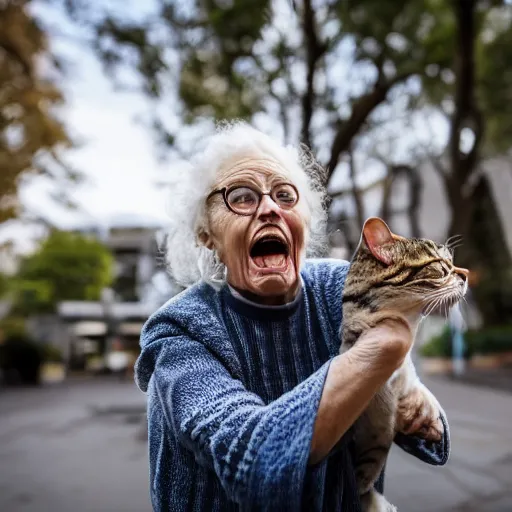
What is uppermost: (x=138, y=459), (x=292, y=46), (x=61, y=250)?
(x=292, y=46)

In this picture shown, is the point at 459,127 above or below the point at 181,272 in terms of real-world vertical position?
above

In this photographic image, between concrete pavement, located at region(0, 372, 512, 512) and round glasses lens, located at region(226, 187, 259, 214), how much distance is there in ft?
14.3

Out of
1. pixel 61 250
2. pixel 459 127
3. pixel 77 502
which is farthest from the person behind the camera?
pixel 61 250

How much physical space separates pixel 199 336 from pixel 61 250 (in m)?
37.5

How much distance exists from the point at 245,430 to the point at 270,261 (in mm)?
343

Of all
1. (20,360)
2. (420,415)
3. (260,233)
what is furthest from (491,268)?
(260,233)

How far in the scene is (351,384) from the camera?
37.0 inches

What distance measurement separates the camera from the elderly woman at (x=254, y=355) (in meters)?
0.94

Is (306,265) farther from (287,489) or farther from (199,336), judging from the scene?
(287,489)

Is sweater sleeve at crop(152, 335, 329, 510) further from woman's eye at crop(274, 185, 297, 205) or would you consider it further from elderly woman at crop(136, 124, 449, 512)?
woman's eye at crop(274, 185, 297, 205)

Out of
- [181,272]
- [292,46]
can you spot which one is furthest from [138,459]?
[181,272]

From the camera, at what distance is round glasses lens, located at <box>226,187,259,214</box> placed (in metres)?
1.17

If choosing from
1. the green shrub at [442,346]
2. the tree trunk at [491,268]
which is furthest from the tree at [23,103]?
the green shrub at [442,346]

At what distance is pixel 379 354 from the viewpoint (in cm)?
94
